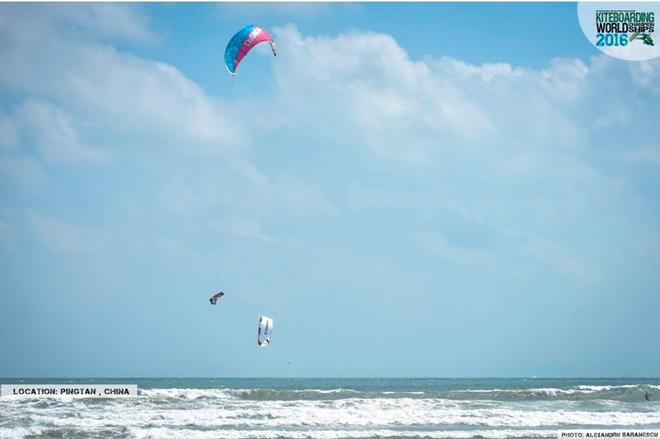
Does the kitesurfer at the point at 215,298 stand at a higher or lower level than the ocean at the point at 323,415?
higher

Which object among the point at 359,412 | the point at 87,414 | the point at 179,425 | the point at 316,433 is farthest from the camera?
the point at 359,412

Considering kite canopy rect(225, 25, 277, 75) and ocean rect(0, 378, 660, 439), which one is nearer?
ocean rect(0, 378, 660, 439)

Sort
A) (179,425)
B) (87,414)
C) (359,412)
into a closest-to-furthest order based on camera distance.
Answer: (179,425), (87,414), (359,412)

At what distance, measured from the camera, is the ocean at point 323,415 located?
65.8ft

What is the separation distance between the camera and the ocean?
65.8 feet

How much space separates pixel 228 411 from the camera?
82.8 ft

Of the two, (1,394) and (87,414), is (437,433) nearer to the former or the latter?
(87,414)

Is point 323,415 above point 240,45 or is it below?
below

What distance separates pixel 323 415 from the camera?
24.1m

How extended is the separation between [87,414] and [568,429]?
15.4 meters

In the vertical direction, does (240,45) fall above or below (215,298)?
above

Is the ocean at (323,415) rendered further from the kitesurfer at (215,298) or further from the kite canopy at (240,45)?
the kite canopy at (240,45)

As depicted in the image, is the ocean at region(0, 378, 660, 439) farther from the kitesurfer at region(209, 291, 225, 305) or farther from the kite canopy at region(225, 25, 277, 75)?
the kite canopy at region(225, 25, 277, 75)

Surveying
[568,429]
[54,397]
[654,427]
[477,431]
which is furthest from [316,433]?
[54,397]
